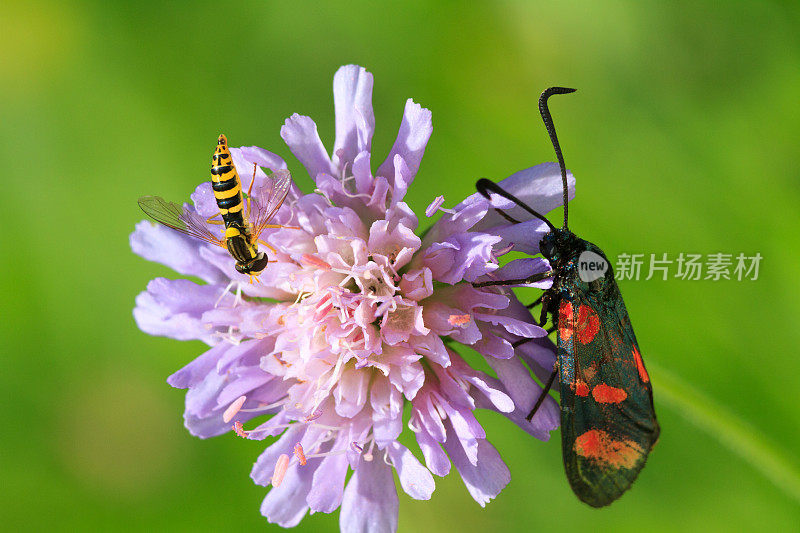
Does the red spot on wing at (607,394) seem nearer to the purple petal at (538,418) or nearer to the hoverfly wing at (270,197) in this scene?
the purple petal at (538,418)

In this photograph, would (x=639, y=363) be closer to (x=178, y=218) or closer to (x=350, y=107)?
(x=350, y=107)

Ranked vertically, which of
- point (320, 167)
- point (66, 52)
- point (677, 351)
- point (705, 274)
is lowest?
point (677, 351)

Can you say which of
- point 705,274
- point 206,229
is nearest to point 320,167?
point 206,229

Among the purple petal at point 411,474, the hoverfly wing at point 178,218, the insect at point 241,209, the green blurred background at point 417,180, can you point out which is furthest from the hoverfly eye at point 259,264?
→ the green blurred background at point 417,180

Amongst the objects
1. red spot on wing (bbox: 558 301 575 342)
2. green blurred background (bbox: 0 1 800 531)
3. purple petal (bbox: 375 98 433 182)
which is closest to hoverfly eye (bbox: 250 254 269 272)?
purple petal (bbox: 375 98 433 182)

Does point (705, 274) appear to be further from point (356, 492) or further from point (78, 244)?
point (78, 244)

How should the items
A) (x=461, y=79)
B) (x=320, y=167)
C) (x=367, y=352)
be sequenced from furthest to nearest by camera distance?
(x=461, y=79), (x=320, y=167), (x=367, y=352)

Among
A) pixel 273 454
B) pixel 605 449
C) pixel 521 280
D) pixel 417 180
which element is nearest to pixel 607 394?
pixel 605 449

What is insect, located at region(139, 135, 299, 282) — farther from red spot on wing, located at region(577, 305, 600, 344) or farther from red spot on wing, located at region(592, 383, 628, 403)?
red spot on wing, located at region(592, 383, 628, 403)
